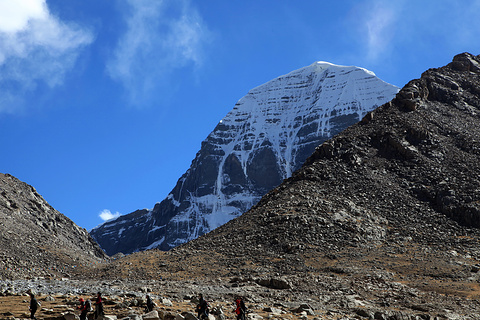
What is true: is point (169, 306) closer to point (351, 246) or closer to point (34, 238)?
point (351, 246)

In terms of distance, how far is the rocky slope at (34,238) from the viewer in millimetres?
67125

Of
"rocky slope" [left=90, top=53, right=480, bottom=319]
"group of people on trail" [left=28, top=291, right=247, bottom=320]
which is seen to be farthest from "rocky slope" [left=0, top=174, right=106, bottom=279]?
"group of people on trail" [left=28, top=291, right=247, bottom=320]

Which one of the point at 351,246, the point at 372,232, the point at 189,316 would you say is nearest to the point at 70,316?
the point at 189,316

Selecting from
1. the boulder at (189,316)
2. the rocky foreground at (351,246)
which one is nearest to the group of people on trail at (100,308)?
the rocky foreground at (351,246)

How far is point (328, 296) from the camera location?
42.3m

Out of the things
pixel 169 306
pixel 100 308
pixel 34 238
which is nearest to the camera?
pixel 100 308

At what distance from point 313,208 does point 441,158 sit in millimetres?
24338

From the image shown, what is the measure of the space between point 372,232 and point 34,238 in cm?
4755

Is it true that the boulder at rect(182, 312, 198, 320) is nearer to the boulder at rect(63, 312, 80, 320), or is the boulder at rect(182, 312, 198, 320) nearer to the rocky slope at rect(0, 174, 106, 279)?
the boulder at rect(63, 312, 80, 320)

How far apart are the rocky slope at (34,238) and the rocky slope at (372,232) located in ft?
35.1

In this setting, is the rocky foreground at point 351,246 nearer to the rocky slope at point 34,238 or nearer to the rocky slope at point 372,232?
the rocky slope at point 372,232

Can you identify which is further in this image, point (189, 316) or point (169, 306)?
point (169, 306)

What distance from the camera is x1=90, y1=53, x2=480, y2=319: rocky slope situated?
4509cm

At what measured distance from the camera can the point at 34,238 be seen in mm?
78375
